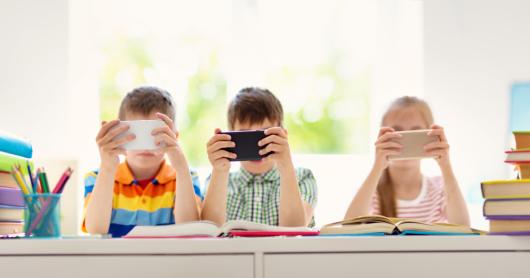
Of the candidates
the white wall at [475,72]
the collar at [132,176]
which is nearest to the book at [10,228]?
the collar at [132,176]

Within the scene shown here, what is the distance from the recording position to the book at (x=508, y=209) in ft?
3.92

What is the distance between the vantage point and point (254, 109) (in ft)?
6.33

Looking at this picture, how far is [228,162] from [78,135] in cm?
129

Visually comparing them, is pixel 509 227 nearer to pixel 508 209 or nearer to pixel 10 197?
pixel 508 209

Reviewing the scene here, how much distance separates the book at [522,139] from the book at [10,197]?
96 cm

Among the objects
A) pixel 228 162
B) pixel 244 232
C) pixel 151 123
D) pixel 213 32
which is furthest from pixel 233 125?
pixel 213 32

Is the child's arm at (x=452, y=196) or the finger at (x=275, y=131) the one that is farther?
the child's arm at (x=452, y=196)

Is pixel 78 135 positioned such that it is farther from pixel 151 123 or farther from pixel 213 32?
pixel 151 123

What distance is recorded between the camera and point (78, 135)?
109 inches

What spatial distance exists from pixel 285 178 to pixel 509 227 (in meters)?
0.66

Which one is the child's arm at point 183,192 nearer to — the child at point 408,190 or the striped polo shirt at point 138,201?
the striped polo shirt at point 138,201

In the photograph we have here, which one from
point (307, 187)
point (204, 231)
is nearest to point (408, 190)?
point (307, 187)

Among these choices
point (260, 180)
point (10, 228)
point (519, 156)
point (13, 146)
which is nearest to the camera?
point (519, 156)

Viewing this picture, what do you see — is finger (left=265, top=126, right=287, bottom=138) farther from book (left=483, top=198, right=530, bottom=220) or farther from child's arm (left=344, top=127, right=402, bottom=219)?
book (left=483, top=198, right=530, bottom=220)
